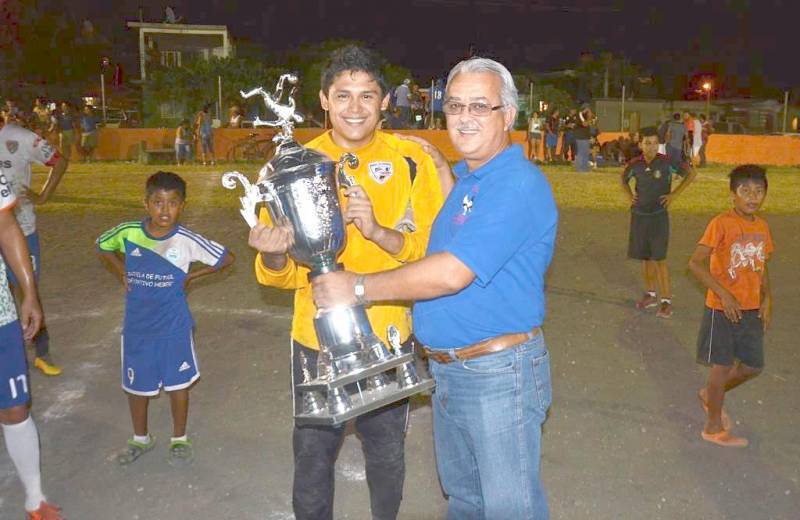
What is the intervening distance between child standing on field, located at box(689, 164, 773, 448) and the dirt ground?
316mm

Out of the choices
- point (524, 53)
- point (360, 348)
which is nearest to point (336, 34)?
point (524, 53)

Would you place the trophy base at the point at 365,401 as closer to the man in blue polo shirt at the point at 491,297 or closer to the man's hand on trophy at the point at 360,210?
the man in blue polo shirt at the point at 491,297

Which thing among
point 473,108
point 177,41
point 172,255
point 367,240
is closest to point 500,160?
point 473,108

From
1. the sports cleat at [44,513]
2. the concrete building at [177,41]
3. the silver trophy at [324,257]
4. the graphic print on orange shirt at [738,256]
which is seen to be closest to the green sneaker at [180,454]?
the sports cleat at [44,513]

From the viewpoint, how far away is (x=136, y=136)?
2877 cm

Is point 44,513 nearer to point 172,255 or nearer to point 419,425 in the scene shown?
point 172,255

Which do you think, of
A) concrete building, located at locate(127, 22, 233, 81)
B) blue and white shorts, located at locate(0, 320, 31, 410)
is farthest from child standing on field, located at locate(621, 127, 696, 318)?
concrete building, located at locate(127, 22, 233, 81)

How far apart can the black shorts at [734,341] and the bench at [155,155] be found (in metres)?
23.3

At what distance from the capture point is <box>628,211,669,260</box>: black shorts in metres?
8.16

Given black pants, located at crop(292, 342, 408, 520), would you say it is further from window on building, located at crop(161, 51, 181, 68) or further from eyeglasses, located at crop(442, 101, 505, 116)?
window on building, located at crop(161, 51, 181, 68)

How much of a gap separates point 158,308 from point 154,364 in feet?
1.04

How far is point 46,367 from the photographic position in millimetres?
6168

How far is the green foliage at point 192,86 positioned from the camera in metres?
Result: 36.1

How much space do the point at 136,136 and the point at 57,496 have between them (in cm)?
2615
